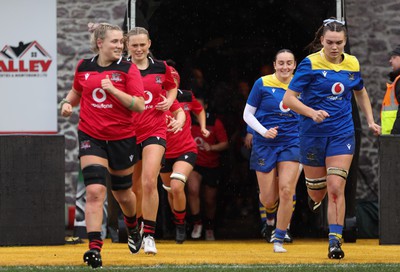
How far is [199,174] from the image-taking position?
54.6 ft

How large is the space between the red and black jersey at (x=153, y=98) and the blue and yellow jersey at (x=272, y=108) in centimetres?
115

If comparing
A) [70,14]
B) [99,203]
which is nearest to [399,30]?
[70,14]

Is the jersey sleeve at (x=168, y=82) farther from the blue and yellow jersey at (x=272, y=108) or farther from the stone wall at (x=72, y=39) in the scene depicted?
the stone wall at (x=72, y=39)

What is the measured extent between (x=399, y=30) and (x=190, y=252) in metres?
6.59

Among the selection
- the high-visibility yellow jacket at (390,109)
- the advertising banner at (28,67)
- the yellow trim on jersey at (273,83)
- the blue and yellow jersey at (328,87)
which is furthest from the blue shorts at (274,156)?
the advertising banner at (28,67)

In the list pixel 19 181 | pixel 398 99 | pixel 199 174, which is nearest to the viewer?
pixel 19 181

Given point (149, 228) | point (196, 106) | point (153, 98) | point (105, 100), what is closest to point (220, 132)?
point (196, 106)

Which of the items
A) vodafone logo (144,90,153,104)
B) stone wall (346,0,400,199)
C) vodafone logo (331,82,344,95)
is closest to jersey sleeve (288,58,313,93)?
vodafone logo (331,82,344,95)

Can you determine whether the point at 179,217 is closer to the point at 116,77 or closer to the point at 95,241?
the point at 116,77

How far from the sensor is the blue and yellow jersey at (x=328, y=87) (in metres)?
11.2

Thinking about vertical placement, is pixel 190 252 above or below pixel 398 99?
below

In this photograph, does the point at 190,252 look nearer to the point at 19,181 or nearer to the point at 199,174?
the point at 19,181

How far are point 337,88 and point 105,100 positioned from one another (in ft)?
7.06

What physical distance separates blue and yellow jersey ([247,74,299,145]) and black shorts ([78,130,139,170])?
9.91 feet
